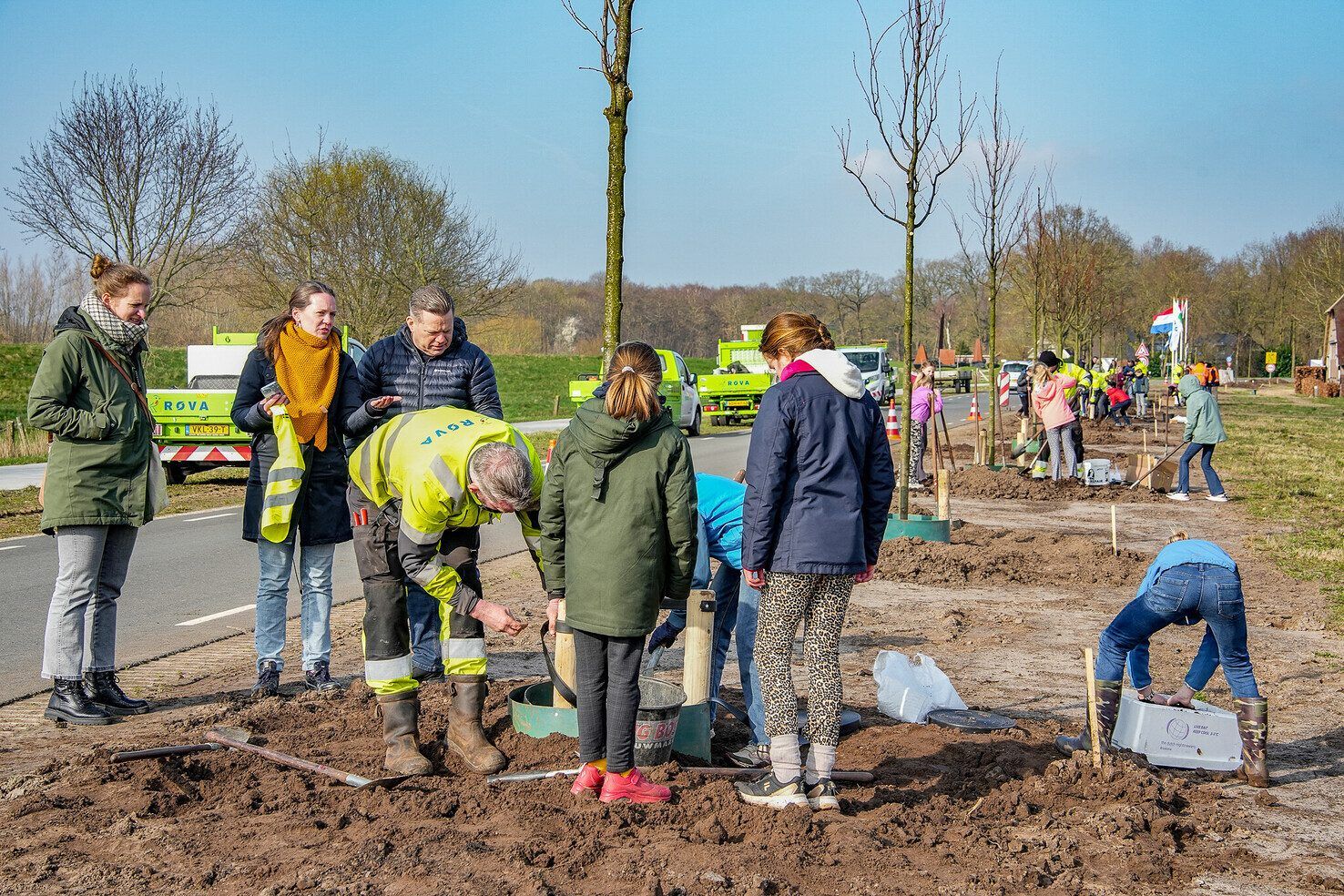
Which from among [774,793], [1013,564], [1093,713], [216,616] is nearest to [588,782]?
[774,793]

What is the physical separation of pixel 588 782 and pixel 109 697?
9.29 feet

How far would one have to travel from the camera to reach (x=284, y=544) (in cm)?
609

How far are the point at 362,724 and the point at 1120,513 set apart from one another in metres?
11.9

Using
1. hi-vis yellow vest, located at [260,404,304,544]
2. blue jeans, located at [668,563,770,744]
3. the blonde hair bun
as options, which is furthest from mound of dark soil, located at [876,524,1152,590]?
the blonde hair bun

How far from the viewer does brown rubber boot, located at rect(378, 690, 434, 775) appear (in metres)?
4.64

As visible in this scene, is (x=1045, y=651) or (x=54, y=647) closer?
(x=54, y=647)

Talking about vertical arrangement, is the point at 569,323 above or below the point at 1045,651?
above

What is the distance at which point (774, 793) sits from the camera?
4.30 meters

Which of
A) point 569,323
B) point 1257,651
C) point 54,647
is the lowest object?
point 1257,651

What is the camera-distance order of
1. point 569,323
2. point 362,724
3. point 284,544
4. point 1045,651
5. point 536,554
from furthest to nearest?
point 569,323 → point 1045,651 → point 284,544 → point 362,724 → point 536,554

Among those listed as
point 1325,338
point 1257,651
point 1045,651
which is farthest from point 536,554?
point 1325,338

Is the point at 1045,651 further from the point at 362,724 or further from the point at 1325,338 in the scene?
the point at 1325,338

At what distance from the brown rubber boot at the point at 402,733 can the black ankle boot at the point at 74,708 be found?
1.76m

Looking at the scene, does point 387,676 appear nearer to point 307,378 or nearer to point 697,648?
point 697,648
